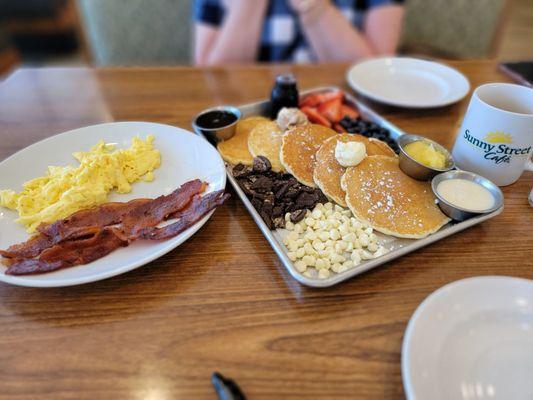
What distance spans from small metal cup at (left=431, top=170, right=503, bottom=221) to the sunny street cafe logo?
115 millimetres

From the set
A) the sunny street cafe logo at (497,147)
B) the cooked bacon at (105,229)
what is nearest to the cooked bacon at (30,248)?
the cooked bacon at (105,229)

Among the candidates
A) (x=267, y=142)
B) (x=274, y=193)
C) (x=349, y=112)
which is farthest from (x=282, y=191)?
(x=349, y=112)

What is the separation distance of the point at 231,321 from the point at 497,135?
904 mm

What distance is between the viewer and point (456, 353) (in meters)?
0.71

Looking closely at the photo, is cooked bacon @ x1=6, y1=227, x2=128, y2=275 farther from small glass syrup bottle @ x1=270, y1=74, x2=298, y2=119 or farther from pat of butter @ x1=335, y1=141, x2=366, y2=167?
small glass syrup bottle @ x1=270, y1=74, x2=298, y2=119

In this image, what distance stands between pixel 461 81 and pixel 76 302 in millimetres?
1792

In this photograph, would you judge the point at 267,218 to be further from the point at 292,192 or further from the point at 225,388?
the point at 225,388

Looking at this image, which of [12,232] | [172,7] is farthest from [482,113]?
[172,7]

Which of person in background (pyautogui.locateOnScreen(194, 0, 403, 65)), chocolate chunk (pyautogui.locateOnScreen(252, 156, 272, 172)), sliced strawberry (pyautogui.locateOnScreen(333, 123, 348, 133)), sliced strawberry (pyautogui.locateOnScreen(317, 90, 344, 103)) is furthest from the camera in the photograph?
person in background (pyautogui.locateOnScreen(194, 0, 403, 65))

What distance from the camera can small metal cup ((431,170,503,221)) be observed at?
946 millimetres

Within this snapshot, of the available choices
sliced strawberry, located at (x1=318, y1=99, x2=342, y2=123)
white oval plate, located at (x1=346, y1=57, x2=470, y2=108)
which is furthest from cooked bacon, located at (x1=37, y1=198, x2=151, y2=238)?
white oval plate, located at (x1=346, y1=57, x2=470, y2=108)

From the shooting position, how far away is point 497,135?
1034 mm

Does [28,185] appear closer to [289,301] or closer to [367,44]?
[289,301]

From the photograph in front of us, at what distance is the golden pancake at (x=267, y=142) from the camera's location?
3.94 ft
